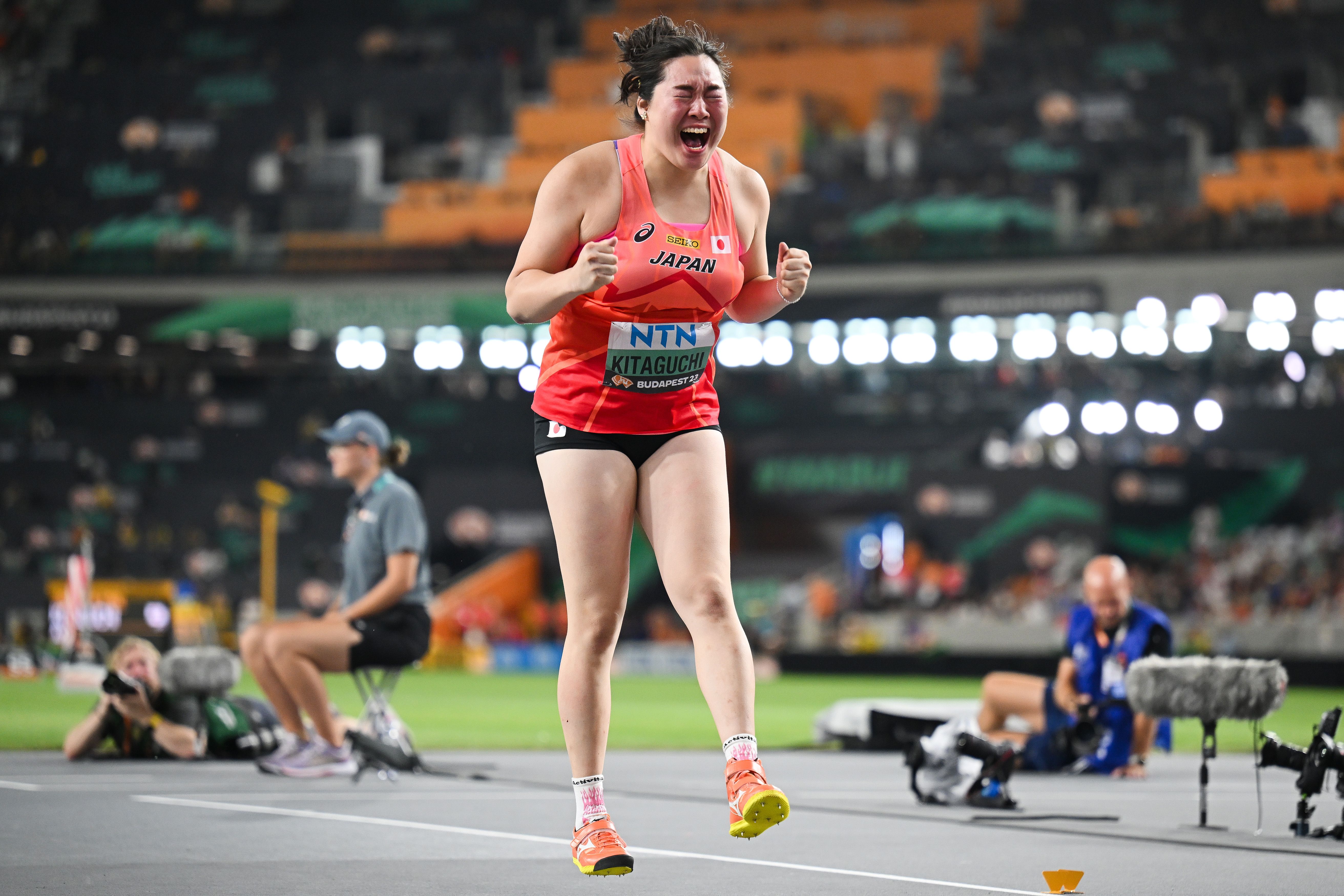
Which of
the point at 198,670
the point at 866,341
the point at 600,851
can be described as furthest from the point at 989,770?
the point at 866,341

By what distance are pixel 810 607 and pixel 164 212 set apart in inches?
651

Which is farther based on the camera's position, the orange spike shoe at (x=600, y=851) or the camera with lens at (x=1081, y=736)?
the camera with lens at (x=1081, y=736)

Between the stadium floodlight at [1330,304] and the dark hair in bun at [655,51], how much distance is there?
967 inches

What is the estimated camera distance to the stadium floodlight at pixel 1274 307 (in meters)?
27.3

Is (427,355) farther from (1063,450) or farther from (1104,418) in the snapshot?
(1104,418)

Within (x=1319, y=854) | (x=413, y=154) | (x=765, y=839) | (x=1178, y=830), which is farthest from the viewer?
(x=413, y=154)

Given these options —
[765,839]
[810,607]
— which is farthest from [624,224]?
[810,607]

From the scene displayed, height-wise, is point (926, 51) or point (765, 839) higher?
point (926, 51)

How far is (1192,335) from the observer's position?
92.3 ft

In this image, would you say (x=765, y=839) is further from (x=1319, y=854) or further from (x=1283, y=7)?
(x=1283, y=7)

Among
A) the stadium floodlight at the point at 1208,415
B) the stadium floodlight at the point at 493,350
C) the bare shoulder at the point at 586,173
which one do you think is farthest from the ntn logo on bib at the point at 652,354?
the stadium floodlight at the point at 493,350

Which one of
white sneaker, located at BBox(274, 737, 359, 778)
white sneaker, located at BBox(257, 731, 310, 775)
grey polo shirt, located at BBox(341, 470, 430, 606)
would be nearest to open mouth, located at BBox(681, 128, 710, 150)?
grey polo shirt, located at BBox(341, 470, 430, 606)

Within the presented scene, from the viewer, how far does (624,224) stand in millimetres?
4539

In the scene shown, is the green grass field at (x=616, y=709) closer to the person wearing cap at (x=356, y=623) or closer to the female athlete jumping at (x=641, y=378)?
the person wearing cap at (x=356, y=623)
